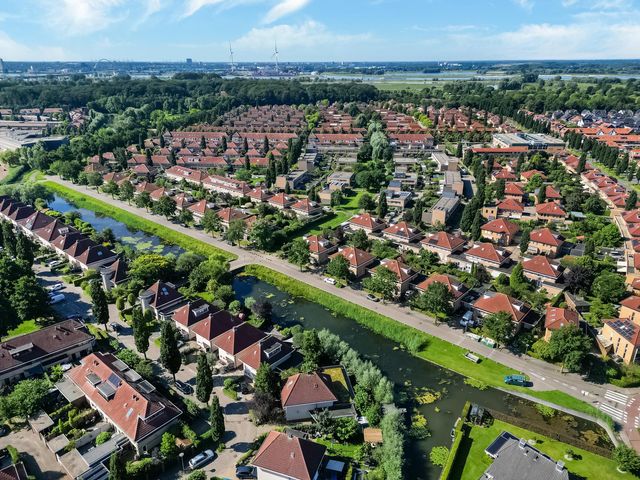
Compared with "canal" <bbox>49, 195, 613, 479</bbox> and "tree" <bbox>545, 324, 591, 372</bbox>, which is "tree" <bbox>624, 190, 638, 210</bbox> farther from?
"canal" <bbox>49, 195, 613, 479</bbox>

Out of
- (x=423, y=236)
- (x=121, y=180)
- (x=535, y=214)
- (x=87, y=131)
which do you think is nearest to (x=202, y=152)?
(x=121, y=180)

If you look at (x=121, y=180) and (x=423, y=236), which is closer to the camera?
(x=423, y=236)

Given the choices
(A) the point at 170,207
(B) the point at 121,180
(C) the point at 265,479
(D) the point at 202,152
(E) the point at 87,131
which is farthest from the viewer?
(E) the point at 87,131

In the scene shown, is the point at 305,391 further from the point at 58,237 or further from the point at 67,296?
the point at 58,237

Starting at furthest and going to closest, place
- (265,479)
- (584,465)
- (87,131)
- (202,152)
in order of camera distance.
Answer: (87,131) → (202,152) → (584,465) → (265,479)

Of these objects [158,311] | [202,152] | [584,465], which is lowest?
[584,465]

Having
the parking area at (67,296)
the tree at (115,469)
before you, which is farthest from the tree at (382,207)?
the tree at (115,469)

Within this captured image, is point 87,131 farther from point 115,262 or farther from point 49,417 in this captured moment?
point 49,417
